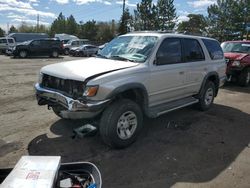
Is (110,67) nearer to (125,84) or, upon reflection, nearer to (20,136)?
(125,84)

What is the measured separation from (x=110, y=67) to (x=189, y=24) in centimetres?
6278

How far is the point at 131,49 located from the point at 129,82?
1.12 m

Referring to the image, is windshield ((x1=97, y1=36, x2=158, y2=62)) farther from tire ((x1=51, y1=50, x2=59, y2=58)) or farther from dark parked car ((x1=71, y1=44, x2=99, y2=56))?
dark parked car ((x1=71, y1=44, x2=99, y2=56))

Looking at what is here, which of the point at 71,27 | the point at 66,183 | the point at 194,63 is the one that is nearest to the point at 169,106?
the point at 194,63

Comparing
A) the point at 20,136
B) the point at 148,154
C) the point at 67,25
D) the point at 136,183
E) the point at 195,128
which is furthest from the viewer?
the point at 67,25

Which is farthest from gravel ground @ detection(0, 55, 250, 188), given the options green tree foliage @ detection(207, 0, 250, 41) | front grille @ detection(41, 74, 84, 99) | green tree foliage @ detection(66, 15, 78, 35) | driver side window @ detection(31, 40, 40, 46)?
green tree foliage @ detection(66, 15, 78, 35)

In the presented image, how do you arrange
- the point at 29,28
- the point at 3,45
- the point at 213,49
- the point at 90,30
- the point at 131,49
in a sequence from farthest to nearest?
the point at 29,28 → the point at 90,30 → the point at 3,45 → the point at 213,49 → the point at 131,49

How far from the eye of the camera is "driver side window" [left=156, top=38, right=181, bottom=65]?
5704 millimetres

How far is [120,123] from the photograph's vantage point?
485 centimetres

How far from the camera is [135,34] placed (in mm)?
6270

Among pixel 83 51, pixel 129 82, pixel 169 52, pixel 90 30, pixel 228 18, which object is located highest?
pixel 228 18

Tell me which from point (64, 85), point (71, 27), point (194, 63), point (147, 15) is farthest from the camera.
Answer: point (71, 27)

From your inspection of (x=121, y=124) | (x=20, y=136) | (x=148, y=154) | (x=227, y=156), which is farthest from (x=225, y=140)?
(x=20, y=136)

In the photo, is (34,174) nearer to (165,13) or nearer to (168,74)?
(168,74)
